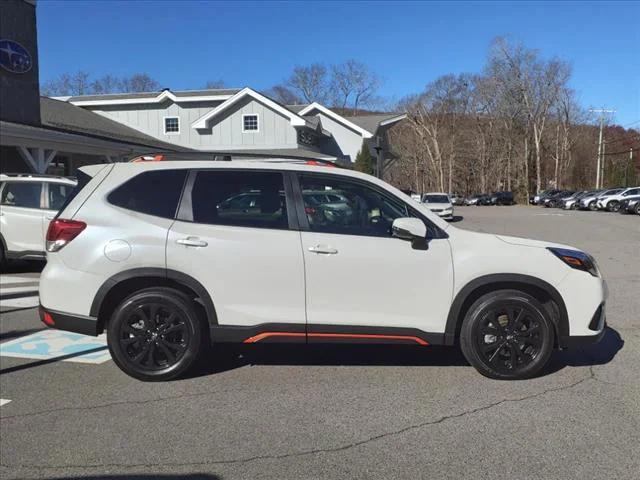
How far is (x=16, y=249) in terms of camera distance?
10.3 metres

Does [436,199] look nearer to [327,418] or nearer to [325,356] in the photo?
[325,356]

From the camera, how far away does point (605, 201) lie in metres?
39.5

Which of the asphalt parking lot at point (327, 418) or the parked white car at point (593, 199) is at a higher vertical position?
the parked white car at point (593, 199)

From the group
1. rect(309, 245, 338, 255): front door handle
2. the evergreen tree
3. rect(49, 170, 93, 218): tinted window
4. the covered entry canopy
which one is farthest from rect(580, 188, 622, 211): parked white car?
rect(49, 170, 93, 218): tinted window

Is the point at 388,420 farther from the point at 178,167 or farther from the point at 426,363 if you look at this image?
the point at 178,167

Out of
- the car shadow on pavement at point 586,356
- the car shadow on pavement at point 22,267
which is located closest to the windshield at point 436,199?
the car shadow on pavement at point 22,267

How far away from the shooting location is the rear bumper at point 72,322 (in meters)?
4.57

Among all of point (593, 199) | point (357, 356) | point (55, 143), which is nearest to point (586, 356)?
point (357, 356)

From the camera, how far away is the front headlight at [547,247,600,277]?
455 centimetres

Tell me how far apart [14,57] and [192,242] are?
17.2 meters

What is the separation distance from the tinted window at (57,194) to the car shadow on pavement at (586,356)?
29.5 ft

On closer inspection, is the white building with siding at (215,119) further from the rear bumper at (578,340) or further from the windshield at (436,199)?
the rear bumper at (578,340)

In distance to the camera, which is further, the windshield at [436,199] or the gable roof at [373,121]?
the gable roof at [373,121]

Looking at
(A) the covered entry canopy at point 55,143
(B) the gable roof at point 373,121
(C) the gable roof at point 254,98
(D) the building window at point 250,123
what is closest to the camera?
(A) the covered entry canopy at point 55,143
